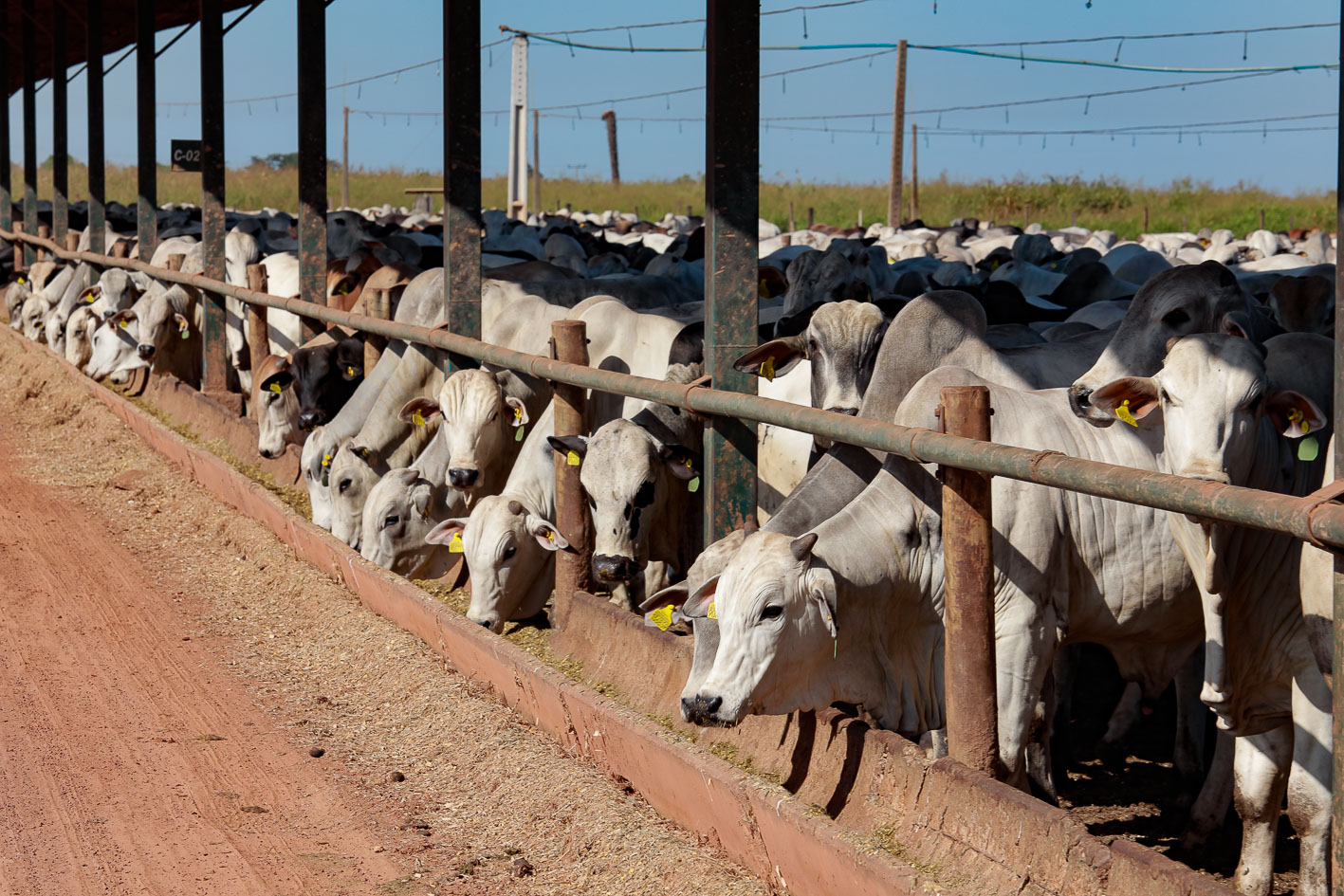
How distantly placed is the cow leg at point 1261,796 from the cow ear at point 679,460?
104 inches

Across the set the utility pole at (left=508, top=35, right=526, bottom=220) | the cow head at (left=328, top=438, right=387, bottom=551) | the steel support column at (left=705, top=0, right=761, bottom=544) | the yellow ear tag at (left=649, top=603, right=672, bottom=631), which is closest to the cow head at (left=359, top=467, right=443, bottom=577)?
the cow head at (left=328, top=438, right=387, bottom=551)

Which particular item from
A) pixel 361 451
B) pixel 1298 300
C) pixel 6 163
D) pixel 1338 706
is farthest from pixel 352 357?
pixel 6 163

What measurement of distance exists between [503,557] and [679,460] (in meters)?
0.90

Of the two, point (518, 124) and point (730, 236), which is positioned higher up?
point (518, 124)

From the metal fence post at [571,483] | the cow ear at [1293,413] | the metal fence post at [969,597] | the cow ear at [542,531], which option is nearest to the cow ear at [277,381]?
the cow ear at [542,531]

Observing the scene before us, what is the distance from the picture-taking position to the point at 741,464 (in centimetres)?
560

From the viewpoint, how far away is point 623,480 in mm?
6262

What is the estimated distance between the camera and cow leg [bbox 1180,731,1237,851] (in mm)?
5047

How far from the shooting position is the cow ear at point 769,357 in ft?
18.5

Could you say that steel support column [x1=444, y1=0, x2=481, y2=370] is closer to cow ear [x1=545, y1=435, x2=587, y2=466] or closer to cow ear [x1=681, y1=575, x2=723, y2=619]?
cow ear [x1=545, y1=435, x2=587, y2=466]

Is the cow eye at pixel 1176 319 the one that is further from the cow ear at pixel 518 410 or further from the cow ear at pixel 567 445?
the cow ear at pixel 518 410

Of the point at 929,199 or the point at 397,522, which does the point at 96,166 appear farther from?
the point at 929,199

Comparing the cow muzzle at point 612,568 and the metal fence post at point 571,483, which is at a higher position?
the metal fence post at point 571,483

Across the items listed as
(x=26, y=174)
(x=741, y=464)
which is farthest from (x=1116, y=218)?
(x=741, y=464)
